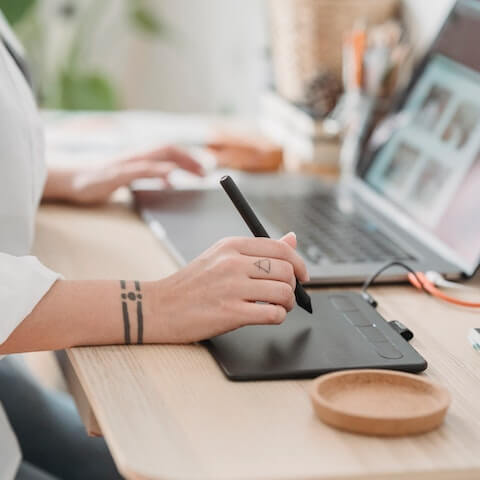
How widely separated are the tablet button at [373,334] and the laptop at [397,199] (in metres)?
0.14

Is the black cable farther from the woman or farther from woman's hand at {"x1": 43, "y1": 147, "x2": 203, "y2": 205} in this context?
woman's hand at {"x1": 43, "y1": 147, "x2": 203, "y2": 205}

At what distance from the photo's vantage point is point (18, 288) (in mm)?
830

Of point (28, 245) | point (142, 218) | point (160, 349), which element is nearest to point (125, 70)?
point (142, 218)

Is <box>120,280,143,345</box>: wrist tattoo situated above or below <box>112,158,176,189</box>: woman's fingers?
above

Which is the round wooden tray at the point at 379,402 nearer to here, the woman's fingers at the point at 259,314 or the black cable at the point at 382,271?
the woman's fingers at the point at 259,314

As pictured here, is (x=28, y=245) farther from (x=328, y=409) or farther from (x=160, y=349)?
(x=328, y=409)

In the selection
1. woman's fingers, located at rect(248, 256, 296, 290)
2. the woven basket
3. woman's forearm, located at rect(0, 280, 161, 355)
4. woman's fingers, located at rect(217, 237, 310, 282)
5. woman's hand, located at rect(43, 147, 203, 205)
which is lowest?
woman's hand, located at rect(43, 147, 203, 205)

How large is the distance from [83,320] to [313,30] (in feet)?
Result: 3.34

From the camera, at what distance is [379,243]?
1197mm

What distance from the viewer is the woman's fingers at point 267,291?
0.86 metres

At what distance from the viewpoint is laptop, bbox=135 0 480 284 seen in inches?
44.8

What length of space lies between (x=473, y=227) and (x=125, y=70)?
1892mm

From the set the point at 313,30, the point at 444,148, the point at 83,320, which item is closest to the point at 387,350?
the point at 83,320

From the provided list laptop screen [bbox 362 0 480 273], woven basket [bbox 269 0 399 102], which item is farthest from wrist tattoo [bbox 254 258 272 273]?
woven basket [bbox 269 0 399 102]
